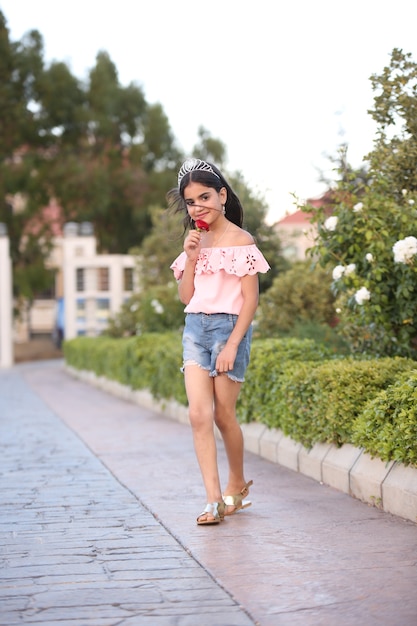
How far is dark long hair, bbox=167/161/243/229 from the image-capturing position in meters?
5.82

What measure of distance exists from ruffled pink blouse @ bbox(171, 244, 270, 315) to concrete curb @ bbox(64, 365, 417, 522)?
1.25 meters

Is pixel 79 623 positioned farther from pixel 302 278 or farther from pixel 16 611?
pixel 302 278

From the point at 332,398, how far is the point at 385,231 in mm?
1858

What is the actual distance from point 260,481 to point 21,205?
35.2 metres

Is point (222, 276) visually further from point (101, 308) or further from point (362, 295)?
point (101, 308)

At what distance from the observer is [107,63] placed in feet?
140

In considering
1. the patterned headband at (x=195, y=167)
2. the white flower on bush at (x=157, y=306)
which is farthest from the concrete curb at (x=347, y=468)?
the white flower on bush at (x=157, y=306)

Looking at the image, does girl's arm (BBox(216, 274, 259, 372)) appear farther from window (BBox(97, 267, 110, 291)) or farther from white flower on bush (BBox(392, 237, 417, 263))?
window (BBox(97, 267, 110, 291))

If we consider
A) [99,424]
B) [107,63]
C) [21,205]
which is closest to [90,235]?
[21,205]

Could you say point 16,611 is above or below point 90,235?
below

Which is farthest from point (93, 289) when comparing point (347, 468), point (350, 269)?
point (347, 468)

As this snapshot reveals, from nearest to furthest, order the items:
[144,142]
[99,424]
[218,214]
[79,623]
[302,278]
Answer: [79,623]
[218,214]
[99,424]
[302,278]
[144,142]

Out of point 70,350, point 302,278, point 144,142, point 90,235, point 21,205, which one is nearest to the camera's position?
point 302,278

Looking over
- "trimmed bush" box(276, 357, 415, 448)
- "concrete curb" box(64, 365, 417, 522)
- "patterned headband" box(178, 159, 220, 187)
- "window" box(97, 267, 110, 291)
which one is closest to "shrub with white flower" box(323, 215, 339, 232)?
"trimmed bush" box(276, 357, 415, 448)
